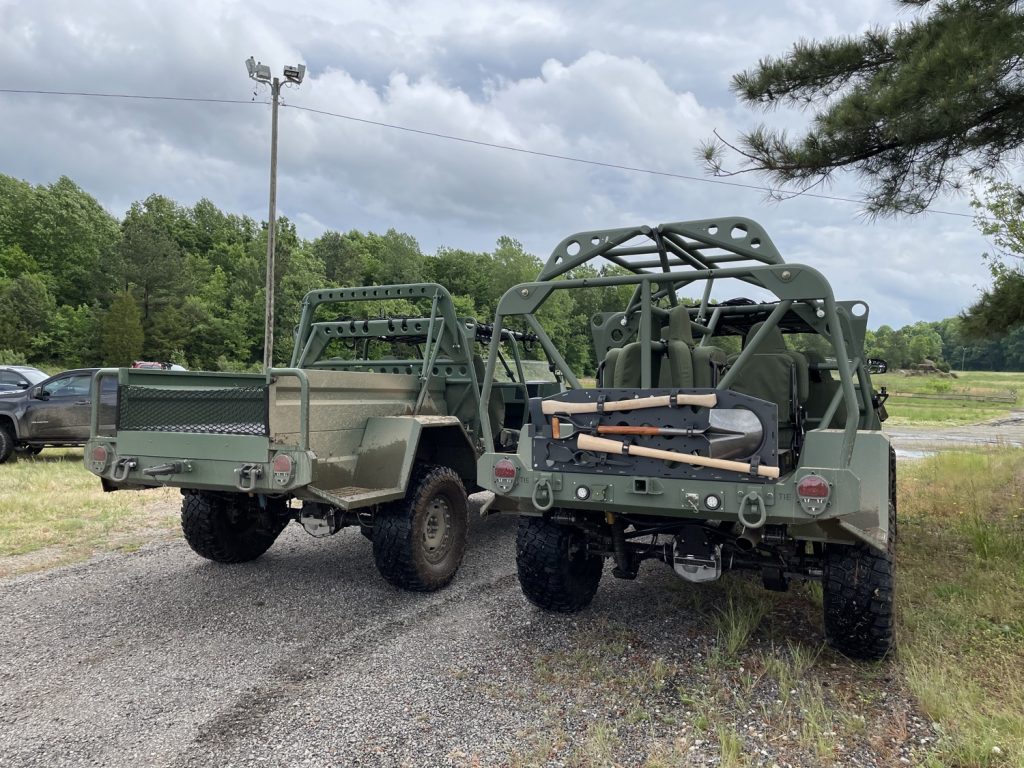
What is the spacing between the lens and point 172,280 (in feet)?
134

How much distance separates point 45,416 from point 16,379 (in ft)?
5.88

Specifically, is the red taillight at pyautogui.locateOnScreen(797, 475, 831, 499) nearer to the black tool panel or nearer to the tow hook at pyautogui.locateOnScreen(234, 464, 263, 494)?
the black tool panel

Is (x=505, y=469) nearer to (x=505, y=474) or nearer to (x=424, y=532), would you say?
(x=505, y=474)

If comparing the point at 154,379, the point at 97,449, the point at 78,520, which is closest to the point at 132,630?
the point at 97,449

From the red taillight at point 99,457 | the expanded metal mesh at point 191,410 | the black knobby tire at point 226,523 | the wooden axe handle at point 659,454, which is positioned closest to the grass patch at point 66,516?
the black knobby tire at point 226,523

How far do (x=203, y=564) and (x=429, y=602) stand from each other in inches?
81.4

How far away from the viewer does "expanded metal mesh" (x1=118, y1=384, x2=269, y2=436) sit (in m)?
4.22

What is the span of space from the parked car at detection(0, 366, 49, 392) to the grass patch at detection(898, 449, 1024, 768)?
42.2 feet

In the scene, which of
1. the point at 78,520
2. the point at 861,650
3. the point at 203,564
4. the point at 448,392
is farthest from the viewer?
the point at 78,520

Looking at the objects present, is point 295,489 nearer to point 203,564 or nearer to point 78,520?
point 203,564

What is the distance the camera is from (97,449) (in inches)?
179

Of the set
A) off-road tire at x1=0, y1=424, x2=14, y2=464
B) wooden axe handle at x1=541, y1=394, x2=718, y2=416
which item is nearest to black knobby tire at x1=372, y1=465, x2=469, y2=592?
wooden axe handle at x1=541, y1=394, x2=718, y2=416

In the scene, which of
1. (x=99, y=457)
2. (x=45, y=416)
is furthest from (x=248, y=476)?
(x=45, y=416)

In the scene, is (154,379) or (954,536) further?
(954,536)
